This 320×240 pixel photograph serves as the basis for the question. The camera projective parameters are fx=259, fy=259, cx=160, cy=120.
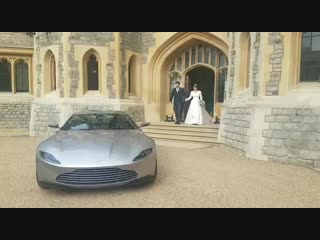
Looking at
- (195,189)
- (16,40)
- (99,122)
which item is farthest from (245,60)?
(16,40)

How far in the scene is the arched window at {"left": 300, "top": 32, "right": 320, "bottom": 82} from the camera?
644 cm

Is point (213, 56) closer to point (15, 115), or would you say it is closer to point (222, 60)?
point (222, 60)

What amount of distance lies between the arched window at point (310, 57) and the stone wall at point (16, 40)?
38.4ft

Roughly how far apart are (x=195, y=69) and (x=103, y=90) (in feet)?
15.2

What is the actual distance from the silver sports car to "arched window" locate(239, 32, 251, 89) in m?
5.22

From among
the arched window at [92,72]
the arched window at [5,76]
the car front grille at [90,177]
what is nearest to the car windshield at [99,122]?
the car front grille at [90,177]

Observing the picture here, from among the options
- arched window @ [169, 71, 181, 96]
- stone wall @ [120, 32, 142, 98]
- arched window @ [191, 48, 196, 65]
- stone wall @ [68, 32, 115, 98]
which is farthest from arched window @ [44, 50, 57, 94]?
arched window @ [191, 48, 196, 65]

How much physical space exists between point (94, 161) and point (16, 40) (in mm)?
11470

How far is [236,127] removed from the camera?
7695 millimetres

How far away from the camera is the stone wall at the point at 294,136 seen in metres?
5.93

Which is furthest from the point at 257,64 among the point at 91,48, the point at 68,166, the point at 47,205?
the point at 91,48

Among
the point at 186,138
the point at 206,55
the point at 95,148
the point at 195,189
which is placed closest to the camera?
the point at 95,148

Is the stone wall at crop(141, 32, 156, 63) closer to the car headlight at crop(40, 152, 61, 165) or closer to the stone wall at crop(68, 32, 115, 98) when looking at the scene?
the stone wall at crop(68, 32, 115, 98)

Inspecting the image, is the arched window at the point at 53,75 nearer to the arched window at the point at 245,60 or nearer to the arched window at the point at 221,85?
the arched window at the point at 221,85
